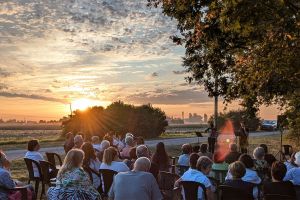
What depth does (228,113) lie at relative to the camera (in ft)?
187

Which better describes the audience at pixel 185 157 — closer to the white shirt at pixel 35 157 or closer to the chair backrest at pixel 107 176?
the chair backrest at pixel 107 176

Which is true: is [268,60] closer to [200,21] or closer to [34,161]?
[200,21]

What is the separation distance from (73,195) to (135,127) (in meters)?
33.7

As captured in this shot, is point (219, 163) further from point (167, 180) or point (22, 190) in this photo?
point (22, 190)

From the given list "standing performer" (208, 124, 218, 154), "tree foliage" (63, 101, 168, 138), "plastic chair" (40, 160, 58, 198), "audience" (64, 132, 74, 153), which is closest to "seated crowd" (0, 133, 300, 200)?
"plastic chair" (40, 160, 58, 198)

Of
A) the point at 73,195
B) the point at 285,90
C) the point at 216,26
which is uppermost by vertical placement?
the point at 216,26

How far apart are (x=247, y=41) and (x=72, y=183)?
923cm

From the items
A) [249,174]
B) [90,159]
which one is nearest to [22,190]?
[90,159]

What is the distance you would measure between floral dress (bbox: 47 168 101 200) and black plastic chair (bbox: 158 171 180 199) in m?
3.11

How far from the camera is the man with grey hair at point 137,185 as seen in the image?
6.92 meters

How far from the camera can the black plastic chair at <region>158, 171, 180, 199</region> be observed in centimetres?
974

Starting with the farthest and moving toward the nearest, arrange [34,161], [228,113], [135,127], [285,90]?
[228,113]
[135,127]
[285,90]
[34,161]

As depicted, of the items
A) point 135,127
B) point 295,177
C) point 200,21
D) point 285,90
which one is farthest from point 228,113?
point 295,177

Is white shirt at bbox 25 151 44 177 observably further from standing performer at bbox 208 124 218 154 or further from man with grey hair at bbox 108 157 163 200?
standing performer at bbox 208 124 218 154
